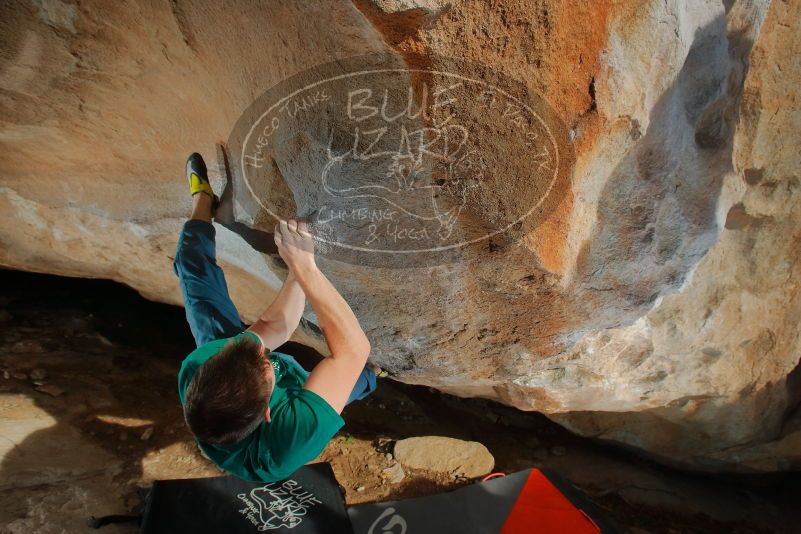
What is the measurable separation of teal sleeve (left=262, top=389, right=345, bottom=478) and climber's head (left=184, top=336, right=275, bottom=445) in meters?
0.05

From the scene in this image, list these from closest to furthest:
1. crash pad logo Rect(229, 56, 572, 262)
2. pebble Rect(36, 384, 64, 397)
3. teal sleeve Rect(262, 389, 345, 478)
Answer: crash pad logo Rect(229, 56, 572, 262), teal sleeve Rect(262, 389, 345, 478), pebble Rect(36, 384, 64, 397)

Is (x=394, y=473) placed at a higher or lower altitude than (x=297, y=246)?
lower

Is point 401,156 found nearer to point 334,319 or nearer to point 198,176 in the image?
point 334,319

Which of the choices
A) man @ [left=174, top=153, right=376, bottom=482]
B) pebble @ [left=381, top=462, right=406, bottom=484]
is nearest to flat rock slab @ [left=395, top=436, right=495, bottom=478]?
pebble @ [left=381, top=462, right=406, bottom=484]

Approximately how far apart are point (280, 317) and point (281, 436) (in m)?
0.34

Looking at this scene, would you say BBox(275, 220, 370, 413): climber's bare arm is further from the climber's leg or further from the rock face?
the climber's leg

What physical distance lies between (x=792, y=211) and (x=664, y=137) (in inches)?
30.0

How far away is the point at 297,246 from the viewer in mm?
1171

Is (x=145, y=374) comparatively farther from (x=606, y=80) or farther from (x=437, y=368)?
(x=606, y=80)

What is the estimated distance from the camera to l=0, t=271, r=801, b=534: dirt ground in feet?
6.29

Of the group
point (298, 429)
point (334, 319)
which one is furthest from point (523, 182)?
point (298, 429)

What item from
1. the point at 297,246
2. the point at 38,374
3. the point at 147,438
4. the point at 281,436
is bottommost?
the point at 147,438

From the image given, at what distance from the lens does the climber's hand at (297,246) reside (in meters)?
1.16

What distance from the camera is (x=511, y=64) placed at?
92 cm
